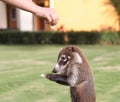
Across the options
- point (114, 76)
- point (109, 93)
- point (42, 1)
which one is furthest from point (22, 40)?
point (42, 1)

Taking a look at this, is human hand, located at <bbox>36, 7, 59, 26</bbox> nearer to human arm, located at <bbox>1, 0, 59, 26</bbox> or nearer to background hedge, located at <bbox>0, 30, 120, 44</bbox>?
human arm, located at <bbox>1, 0, 59, 26</bbox>

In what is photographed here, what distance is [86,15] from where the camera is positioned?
96.5 feet

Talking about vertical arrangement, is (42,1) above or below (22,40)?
above

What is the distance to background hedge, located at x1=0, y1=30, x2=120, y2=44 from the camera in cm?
2706

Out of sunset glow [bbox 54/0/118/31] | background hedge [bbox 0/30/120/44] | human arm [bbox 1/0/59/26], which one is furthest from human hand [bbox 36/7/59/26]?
sunset glow [bbox 54/0/118/31]

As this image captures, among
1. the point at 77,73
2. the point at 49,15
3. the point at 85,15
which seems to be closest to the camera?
the point at 49,15

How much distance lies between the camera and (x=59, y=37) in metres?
27.8

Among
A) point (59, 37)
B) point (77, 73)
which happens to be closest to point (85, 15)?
point (59, 37)

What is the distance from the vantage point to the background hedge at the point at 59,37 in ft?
88.8

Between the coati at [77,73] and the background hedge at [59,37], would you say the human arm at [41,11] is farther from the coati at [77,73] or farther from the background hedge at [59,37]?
the background hedge at [59,37]

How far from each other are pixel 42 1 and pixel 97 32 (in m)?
22.1

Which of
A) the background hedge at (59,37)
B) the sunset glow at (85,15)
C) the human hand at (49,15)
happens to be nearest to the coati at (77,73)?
the human hand at (49,15)

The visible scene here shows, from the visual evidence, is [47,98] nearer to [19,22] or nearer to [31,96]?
[31,96]

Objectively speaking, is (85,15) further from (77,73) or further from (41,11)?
(41,11)
